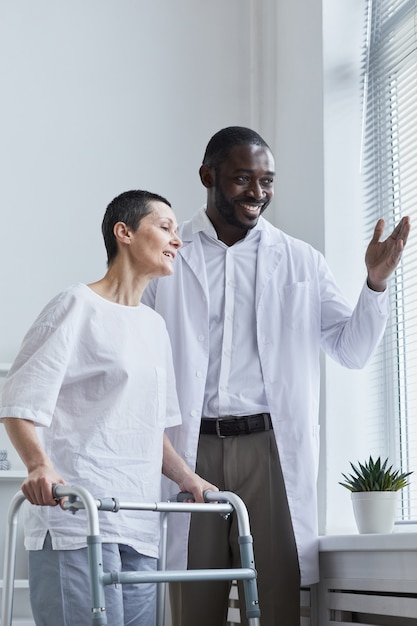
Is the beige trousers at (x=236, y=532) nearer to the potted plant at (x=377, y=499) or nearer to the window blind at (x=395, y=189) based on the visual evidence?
the potted plant at (x=377, y=499)

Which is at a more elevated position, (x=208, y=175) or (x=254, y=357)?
(x=208, y=175)

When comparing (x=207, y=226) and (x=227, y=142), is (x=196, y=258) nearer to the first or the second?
(x=207, y=226)

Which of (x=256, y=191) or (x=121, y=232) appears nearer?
(x=121, y=232)

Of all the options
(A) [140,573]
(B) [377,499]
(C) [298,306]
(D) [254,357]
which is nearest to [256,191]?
(C) [298,306]

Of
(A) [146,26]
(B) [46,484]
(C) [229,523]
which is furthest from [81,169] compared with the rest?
(B) [46,484]

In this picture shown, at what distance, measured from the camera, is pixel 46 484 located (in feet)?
5.44

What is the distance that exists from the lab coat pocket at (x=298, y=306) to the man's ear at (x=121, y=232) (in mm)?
508

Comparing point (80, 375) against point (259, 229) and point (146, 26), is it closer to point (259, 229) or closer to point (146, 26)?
point (259, 229)

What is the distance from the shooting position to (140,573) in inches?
64.2

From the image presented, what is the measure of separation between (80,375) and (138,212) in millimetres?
446

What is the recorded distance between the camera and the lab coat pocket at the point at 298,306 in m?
2.38

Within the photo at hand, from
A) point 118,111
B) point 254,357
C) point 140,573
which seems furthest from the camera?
point 118,111

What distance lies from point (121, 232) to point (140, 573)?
79cm

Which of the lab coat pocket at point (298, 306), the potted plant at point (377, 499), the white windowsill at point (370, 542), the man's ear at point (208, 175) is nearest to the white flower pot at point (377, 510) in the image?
the potted plant at point (377, 499)
